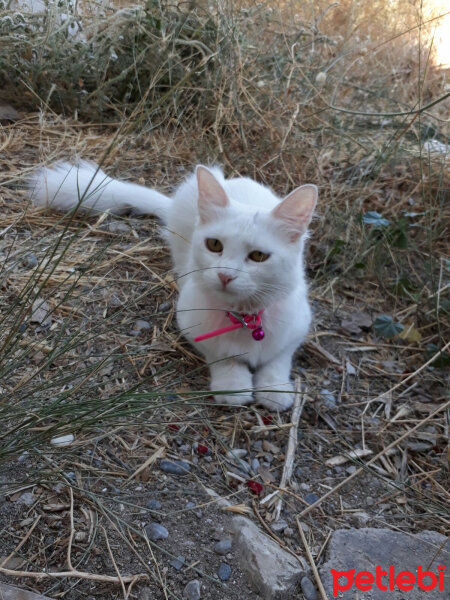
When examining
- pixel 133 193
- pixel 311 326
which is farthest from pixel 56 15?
pixel 311 326

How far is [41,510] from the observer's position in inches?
54.0

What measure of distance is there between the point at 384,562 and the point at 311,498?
0.29m


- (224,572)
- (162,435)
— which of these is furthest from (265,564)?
(162,435)

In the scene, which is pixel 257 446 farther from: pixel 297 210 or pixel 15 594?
pixel 15 594

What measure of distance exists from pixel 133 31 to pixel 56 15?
1.56 ft

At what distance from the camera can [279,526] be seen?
60.1 inches

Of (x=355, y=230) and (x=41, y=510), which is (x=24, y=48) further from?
(x=41, y=510)

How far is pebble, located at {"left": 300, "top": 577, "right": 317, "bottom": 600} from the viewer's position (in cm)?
133

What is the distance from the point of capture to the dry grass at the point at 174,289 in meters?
1.37

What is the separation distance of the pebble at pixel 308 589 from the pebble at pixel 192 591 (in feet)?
0.85

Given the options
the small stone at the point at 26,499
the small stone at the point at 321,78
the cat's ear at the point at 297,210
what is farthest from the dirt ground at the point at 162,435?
the small stone at the point at 321,78

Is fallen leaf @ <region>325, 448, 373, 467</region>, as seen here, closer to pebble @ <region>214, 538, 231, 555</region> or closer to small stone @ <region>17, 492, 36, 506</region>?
pebble @ <region>214, 538, 231, 555</region>

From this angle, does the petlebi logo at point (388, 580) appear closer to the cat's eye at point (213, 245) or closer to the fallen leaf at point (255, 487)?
the fallen leaf at point (255, 487)

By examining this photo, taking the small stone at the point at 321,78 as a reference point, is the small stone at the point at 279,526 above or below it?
below
